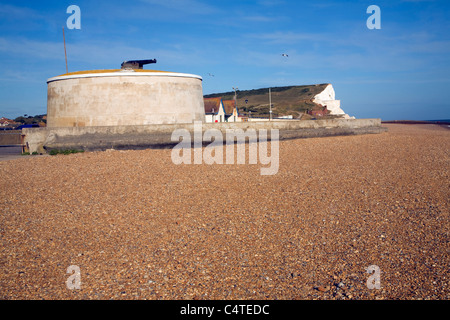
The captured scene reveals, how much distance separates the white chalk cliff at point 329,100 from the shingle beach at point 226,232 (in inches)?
2565

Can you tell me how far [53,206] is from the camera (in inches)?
265

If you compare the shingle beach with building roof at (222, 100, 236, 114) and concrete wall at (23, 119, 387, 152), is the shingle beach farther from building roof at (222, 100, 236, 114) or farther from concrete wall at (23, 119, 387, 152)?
building roof at (222, 100, 236, 114)

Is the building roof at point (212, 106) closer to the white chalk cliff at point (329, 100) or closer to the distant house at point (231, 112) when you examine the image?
the distant house at point (231, 112)

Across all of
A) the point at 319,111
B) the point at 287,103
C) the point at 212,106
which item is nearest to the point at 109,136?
the point at 212,106

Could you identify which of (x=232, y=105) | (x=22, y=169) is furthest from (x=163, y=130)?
(x=232, y=105)

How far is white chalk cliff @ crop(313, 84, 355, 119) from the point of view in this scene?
72000 mm

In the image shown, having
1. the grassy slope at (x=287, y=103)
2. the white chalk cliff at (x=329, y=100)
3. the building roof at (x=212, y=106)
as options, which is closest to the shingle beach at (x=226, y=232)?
the building roof at (x=212, y=106)

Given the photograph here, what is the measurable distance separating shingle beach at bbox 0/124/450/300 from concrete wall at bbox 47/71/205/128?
548cm

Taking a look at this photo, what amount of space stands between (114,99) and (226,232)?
449 inches

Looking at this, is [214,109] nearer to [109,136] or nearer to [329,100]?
[109,136]

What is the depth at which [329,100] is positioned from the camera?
245 ft

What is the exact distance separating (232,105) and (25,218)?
3880 cm

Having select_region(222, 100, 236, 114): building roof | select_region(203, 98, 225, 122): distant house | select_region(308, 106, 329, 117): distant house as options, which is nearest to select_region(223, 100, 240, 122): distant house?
select_region(222, 100, 236, 114): building roof
